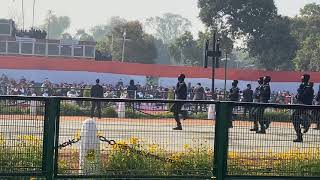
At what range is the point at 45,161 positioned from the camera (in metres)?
7.79

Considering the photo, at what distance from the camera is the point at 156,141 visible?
8.16 meters

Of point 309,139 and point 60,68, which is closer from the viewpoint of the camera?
point 309,139

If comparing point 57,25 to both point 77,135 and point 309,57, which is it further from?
point 77,135

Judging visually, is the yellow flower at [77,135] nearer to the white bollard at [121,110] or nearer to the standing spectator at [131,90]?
the white bollard at [121,110]

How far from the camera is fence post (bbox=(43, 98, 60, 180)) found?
768 cm

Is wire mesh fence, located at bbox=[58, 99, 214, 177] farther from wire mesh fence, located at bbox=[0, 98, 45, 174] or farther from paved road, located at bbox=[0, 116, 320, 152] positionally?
wire mesh fence, located at bbox=[0, 98, 45, 174]

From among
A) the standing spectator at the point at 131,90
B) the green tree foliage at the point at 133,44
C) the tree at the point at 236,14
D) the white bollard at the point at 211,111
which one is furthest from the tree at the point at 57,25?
the white bollard at the point at 211,111

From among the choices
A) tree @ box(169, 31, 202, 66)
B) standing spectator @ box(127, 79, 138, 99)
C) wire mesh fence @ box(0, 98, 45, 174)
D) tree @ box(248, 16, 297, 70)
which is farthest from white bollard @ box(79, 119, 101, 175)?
tree @ box(169, 31, 202, 66)

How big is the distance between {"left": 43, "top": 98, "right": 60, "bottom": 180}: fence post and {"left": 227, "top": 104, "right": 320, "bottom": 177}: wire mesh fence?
6.79 feet

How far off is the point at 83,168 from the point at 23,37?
170 ft

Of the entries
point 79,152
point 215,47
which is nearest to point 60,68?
point 215,47

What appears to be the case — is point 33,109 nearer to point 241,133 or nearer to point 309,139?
point 241,133

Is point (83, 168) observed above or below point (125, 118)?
below

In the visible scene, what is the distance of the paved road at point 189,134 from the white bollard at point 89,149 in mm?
80
